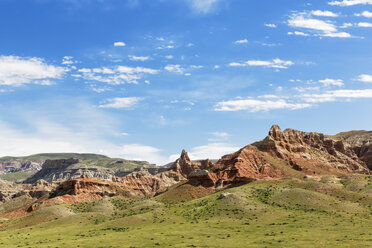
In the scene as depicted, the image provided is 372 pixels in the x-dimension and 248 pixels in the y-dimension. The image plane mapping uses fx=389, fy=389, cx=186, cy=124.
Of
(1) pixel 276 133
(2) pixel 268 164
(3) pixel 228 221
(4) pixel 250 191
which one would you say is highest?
(1) pixel 276 133

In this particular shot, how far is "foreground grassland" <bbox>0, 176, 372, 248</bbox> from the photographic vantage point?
79.7 m

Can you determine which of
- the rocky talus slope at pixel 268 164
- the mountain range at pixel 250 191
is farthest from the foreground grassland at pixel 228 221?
the rocky talus slope at pixel 268 164

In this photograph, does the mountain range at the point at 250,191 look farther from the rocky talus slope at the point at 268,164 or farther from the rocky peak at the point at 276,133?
the rocky peak at the point at 276,133

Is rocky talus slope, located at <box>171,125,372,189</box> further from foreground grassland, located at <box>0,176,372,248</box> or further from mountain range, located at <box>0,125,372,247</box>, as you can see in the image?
foreground grassland, located at <box>0,176,372,248</box>

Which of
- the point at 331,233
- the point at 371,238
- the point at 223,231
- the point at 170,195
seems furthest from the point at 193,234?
the point at 170,195

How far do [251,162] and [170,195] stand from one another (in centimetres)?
3850

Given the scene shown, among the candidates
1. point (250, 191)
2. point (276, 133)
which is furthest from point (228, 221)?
point (276, 133)

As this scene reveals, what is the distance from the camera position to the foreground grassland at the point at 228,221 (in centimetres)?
7969

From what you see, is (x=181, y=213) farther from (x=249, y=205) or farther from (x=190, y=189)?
(x=190, y=189)

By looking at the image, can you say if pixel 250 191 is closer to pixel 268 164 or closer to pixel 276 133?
pixel 268 164

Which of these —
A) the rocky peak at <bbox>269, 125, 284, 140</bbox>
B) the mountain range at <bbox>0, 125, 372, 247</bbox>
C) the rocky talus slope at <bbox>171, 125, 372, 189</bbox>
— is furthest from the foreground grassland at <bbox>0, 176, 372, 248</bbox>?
the rocky peak at <bbox>269, 125, 284, 140</bbox>

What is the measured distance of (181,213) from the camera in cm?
12119

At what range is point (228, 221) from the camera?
343 feet

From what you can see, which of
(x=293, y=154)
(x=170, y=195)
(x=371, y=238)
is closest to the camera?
(x=371, y=238)
